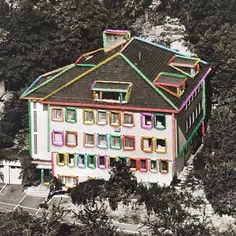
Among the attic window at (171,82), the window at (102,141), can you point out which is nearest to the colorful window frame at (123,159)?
the window at (102,141)

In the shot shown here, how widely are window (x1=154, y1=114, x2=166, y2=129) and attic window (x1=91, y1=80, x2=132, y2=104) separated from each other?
120 inches

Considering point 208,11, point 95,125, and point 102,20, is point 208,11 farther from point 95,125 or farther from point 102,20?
point 95,125

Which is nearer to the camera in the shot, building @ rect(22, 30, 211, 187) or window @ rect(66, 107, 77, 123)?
building @ rect(22, 30, 211, 187)

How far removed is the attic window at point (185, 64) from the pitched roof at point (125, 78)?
286 millimetres

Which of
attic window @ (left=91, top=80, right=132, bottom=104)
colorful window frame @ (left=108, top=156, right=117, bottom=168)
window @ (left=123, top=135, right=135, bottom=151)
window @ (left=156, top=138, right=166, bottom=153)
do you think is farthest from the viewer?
colorful window frame @ (left=108, top=156, right=117, bottom=168)

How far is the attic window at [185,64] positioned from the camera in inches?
3364

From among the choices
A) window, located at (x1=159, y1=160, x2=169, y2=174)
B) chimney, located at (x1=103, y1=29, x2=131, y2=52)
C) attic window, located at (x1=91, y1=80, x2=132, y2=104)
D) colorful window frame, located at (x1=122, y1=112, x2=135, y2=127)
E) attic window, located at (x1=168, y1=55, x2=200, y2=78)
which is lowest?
window, located at (x1=159, y1=160, x2=169, y2=174)

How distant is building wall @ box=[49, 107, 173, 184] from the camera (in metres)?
80.3

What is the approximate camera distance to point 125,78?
267ft

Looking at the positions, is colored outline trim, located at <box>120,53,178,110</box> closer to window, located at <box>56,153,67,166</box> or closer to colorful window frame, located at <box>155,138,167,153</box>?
colorful window frame, located at <box>155,138,167,153</box>

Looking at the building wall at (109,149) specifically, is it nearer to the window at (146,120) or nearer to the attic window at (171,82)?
the window at (146,120)

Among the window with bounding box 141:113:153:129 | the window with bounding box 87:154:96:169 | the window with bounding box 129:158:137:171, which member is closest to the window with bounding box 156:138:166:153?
the window with bounding box 141:113:153:129

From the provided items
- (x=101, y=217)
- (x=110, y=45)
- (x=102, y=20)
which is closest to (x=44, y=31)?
(x=102, y=20)

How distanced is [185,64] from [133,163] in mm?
10995
